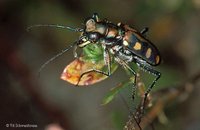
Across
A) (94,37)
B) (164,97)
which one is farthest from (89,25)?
(164,97)

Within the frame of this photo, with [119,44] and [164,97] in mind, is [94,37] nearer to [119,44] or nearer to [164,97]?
[119,44]

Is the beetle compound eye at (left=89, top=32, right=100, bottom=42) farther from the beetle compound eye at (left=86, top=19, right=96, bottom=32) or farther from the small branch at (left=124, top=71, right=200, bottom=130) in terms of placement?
the small branch at (left=124, top=71, right=200, bottom=130)

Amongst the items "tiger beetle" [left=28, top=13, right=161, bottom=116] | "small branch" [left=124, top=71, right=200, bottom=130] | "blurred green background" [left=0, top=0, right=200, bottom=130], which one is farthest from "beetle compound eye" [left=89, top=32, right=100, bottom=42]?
"blurred green background" [left=0, top=0, right=200, bottom=130]

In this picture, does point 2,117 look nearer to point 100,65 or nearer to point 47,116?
point 47,116

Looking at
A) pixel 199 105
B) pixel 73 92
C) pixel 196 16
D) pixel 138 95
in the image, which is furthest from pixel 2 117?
pixel 196 16

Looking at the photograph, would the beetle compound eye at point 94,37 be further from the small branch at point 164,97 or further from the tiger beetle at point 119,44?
the small branch at point 164,97

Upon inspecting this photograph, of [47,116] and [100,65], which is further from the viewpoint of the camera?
[47,116]
